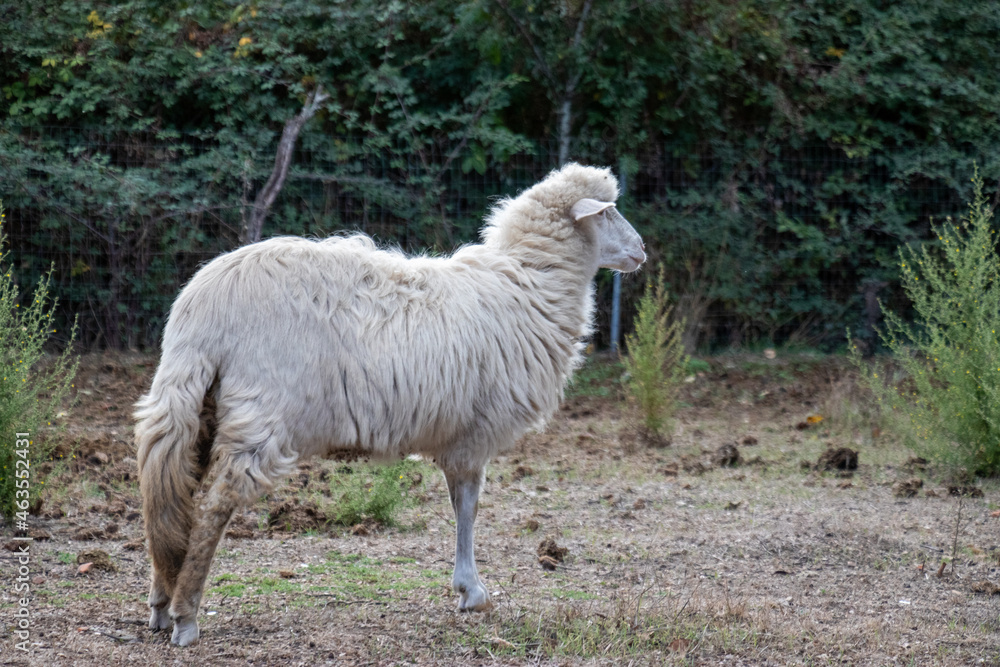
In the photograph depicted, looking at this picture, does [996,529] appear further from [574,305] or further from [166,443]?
[166,443]

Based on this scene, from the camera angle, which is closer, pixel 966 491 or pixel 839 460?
pixel 966 491

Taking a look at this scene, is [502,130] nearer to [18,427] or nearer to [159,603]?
[18,427]

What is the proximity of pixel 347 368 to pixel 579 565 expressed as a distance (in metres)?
1.89

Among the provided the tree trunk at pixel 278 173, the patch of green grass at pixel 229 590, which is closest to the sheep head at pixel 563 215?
the patch of green grass at pixel 229 590

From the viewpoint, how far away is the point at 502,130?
34.4 feet

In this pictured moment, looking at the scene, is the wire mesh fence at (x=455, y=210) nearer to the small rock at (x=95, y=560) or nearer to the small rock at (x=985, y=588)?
the small rock at (x=95, y=560)

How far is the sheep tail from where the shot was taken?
11.6ft

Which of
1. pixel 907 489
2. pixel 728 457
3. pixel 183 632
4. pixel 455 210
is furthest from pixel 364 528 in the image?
pixel 455 210

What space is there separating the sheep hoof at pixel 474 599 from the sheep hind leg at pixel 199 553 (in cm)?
114

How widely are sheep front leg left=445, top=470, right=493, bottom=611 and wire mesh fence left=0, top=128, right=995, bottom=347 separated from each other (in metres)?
4.49

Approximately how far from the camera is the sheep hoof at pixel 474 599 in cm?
422

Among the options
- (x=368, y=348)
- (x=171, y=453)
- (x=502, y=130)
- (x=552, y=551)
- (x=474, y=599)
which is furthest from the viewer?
(x=502, y=130)

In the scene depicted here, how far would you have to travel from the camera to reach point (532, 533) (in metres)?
5.54

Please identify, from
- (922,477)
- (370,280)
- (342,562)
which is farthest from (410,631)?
(922,477)
